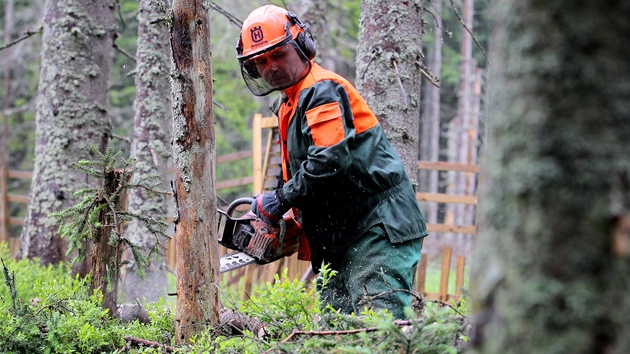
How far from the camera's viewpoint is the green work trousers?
149 inches

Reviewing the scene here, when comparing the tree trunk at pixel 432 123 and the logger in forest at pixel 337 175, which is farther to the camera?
the tree trunk at pixel 432 123

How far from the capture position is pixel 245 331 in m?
2.84

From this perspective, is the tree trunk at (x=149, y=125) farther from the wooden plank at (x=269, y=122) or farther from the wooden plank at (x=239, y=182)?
the wooden plank at (x=239, y=182)

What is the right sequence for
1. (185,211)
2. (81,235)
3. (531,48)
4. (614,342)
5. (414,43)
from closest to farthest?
(614,342) → (531,48) → (185,211) → (81,235) → (414,43)

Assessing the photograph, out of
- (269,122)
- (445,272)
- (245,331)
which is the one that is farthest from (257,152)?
(245,331)

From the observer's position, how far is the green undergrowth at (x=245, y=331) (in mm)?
2371

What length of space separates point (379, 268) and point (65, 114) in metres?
4.46

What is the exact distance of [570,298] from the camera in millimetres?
1385

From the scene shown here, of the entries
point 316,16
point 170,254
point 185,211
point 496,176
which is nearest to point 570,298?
point 496,176

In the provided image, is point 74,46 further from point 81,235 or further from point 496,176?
point 496,176

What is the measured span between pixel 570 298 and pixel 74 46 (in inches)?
260

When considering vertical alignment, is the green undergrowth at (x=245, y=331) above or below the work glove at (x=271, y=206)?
below

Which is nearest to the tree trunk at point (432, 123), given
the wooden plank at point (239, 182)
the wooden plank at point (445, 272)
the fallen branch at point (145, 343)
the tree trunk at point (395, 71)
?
the wooden plank at point (239, 182)

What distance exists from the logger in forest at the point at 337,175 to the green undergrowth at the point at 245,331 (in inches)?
18.0
